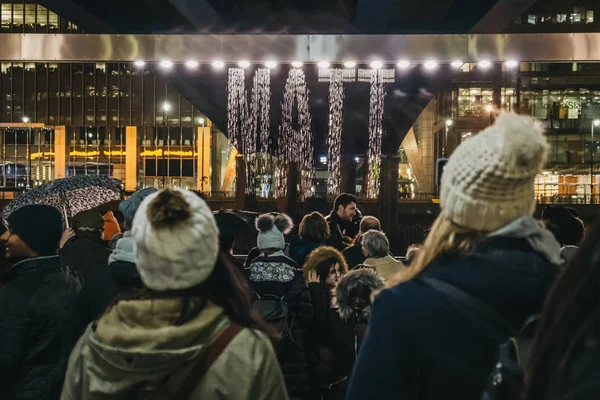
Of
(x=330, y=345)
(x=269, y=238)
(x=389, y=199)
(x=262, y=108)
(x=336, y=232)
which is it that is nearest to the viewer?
(x=330, y=345)

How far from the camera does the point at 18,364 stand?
3654mm

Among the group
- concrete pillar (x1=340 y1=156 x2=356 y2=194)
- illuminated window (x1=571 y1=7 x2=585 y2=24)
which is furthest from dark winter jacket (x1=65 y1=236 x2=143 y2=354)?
illuminated window (x1=571 y1=7 x2=585 y2=24)

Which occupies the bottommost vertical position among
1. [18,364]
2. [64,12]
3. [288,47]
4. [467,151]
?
[18,364]

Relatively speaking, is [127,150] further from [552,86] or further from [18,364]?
[18,364]

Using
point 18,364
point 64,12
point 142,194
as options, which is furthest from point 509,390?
point 64,12

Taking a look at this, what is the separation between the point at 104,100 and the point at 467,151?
225ft

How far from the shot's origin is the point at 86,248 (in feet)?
18.6

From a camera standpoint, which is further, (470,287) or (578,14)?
(578,14)

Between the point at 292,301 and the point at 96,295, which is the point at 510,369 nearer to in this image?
the point at 96,295

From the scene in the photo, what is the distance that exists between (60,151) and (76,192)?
62.5 meters

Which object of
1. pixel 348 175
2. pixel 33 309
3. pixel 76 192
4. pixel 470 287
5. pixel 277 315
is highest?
pixel 348 175

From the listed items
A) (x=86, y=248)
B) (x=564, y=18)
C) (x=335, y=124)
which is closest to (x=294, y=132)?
(x=335, y=124)

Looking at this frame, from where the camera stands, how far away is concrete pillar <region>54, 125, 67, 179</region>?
214ft

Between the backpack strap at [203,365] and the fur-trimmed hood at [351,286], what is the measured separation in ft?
9.78
